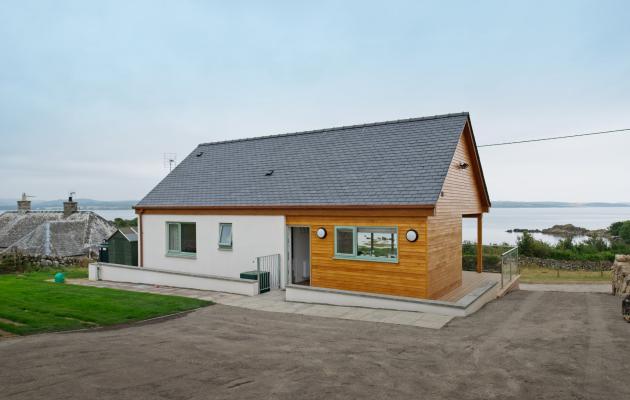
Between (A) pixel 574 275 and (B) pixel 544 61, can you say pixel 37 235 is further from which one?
(A) pixel 574 275

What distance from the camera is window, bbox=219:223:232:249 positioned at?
16266 mm

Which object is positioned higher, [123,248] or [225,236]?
[225,236]

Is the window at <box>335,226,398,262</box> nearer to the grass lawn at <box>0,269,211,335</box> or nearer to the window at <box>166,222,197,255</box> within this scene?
the grass lawn at <box>0,269,211,335</box>

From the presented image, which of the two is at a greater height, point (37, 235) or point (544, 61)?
point (544, 61)

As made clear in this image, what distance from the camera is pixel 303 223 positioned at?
14.2m

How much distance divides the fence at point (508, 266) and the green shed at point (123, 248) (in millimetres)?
16589

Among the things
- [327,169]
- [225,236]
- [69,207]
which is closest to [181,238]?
[225,236]

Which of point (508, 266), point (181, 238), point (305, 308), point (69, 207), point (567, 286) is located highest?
point (69, 207)

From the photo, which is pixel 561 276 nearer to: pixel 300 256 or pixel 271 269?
pixel 300 256

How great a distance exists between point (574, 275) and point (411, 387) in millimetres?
26592

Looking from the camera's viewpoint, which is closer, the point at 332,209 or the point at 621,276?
the point at 332,209

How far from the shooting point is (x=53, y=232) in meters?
31.7

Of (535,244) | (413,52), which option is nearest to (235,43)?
(413,52)

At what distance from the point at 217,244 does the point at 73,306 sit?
574 centimetres
